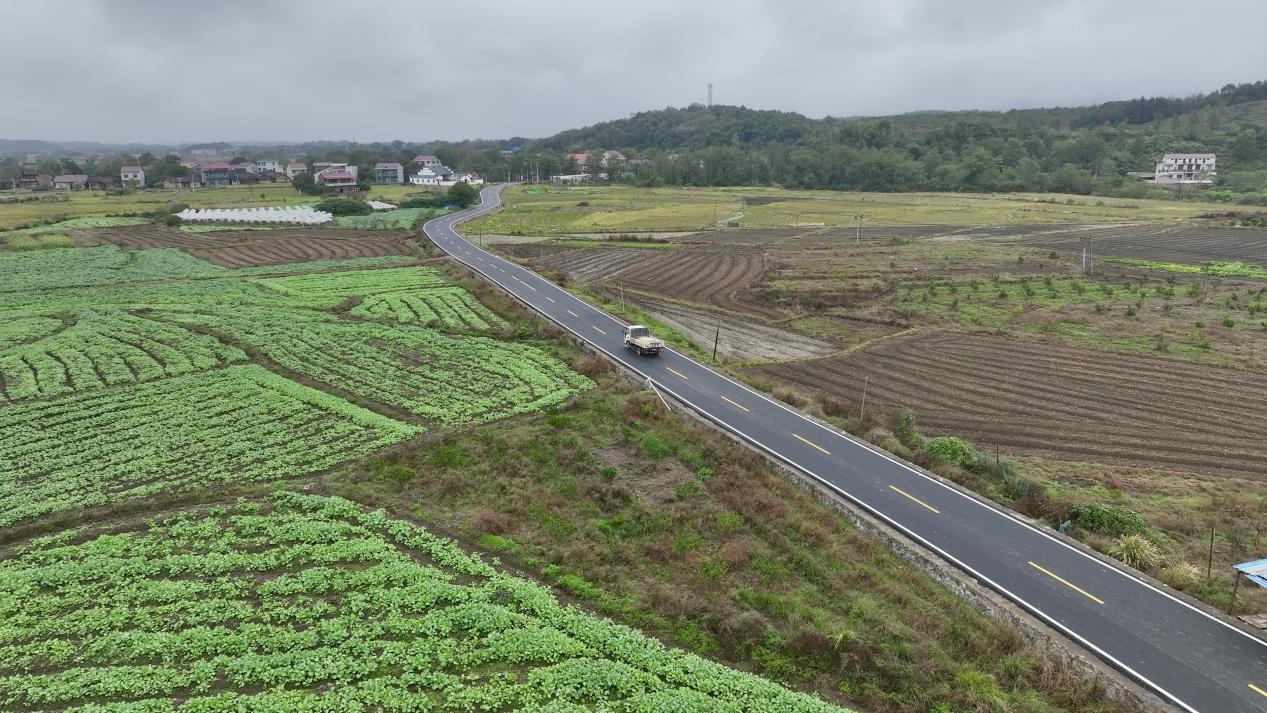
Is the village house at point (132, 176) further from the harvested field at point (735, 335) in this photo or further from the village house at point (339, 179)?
the harvested field at point (735, 335)

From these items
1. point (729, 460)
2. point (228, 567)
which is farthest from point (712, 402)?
point (228, 567)

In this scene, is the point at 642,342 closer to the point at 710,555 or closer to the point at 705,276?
the point at 710,555

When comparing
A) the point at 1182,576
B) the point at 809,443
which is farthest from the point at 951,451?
the point at 1182,576

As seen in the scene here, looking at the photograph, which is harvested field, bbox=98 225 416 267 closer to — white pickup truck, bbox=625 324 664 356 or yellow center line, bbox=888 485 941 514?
white pickup truck, bbox=625 324 664 356

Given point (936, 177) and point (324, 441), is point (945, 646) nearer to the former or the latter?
point (324, 441)

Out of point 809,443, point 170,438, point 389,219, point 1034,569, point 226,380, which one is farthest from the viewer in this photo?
point 389,219

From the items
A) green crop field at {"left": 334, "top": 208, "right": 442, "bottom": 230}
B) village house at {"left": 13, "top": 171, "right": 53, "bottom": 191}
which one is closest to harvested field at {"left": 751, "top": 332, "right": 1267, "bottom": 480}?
green crop field at {"left": 334, "top": 208, "right": 442, "bottom": 230}
